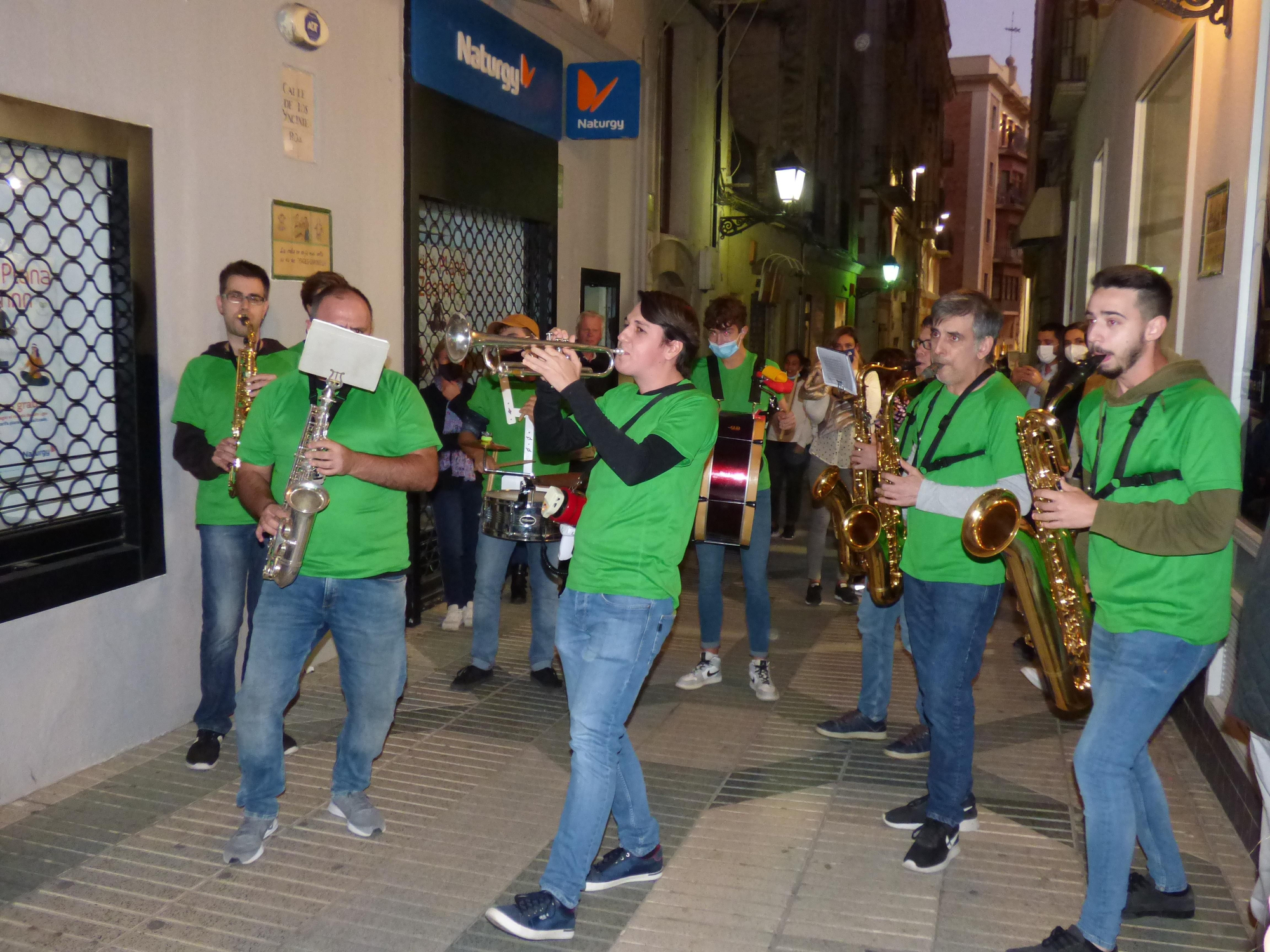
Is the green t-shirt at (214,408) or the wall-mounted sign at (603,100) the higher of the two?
the wall-mounted sign at (603,100)

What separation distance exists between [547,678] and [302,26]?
3.46 meters

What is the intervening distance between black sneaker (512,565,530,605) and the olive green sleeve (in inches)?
202

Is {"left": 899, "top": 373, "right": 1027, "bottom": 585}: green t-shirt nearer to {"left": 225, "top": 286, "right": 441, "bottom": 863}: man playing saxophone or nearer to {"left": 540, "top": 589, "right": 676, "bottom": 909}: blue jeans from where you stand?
{"left": 540, "top": 589, "right": 676, "bottom": 909}: blue jeans

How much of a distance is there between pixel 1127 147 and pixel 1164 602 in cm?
688

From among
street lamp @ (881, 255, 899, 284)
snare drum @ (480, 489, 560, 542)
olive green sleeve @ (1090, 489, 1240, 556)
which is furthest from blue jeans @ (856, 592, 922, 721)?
street lamp @ (881, 255, 899, 284)

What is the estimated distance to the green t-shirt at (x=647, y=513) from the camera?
129 inches

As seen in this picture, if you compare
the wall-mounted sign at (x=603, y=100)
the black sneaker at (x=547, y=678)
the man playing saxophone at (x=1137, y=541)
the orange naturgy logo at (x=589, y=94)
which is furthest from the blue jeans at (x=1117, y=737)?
the orange naturgy logo at (x=589, y=94)

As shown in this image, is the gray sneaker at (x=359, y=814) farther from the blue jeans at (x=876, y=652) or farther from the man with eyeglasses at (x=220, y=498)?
the blue jeans at (x=876, y=652)

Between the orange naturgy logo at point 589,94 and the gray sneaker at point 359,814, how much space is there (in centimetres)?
599

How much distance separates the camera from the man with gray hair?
3793 mm

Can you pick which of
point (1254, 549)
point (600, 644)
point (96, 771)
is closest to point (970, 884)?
point (600, 644)

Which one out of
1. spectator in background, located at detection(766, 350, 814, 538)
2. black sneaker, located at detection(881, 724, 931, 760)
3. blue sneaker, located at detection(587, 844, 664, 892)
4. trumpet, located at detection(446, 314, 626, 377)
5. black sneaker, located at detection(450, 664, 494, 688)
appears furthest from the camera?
spectator in background, located at detection(766, 350, 814, 538)

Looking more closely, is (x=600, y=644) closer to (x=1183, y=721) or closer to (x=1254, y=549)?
(x=1254, y=549)

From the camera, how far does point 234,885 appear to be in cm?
368
